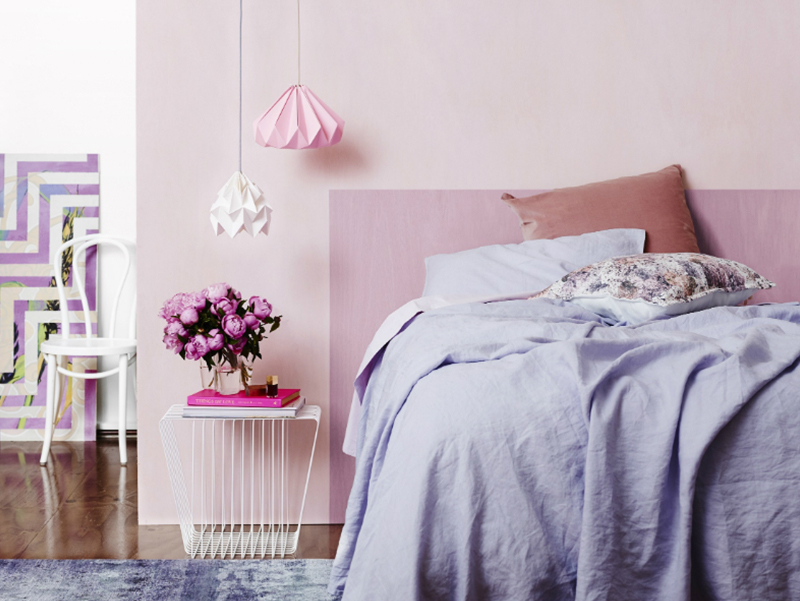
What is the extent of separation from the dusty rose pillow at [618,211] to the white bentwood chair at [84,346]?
205 cm

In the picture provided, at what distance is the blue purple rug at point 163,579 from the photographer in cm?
171

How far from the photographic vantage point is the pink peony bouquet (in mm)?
2002

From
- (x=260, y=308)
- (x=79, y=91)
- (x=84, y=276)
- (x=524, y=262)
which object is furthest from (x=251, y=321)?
(x=79, y=91)

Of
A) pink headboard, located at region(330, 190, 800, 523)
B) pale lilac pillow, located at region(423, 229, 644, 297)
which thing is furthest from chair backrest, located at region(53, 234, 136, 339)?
pale lilac pillow, located at region(423, 229, 644, 297)

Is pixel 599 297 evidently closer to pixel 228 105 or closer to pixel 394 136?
pixel 394 136

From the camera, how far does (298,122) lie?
2166mm

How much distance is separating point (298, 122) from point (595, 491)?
65.9 inches

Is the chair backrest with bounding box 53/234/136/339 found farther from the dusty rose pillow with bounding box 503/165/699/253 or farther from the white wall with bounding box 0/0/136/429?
the dusty rose pillow with bounding box 503/165/699/253

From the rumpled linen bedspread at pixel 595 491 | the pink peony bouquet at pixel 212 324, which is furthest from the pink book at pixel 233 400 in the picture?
the rumpled linen bedspread at pixel 595 491

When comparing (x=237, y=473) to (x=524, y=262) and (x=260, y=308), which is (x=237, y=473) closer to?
(x=260, y=308)

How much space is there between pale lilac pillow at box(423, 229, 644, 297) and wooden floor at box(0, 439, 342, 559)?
38.1 inches

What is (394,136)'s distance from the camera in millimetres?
2369

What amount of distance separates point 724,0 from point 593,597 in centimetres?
239

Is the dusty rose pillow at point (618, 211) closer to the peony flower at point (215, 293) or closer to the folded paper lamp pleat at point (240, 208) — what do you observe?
the folded paper lamp pleat at point (240, 208)
